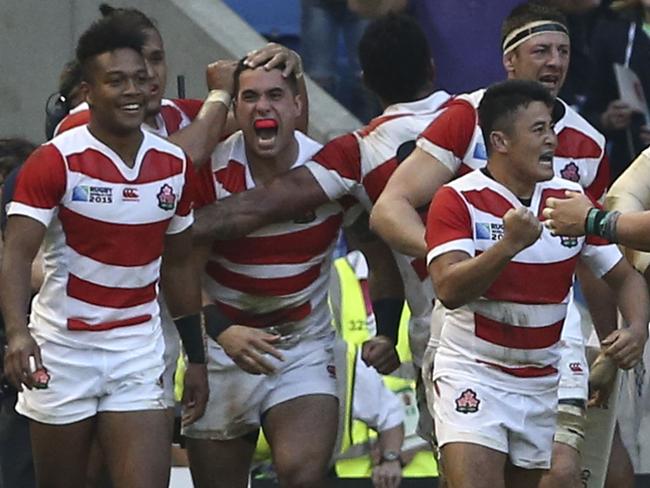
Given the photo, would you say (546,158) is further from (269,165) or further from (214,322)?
(214,322)

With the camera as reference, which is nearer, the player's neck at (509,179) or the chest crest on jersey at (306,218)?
the player's neck at (509,179)

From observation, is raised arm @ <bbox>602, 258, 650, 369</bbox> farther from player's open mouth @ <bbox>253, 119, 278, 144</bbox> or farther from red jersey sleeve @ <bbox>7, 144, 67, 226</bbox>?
red jersey sleeve @ <bbox>7, 144, 67, 226</bbox>

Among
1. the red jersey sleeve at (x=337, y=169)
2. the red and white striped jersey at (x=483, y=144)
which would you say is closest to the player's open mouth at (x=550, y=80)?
the red and white striped jersey at (x=483, y=144)

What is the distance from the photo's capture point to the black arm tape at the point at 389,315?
977 centimetres

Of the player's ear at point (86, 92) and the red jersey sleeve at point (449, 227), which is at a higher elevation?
the player's ear at point (86, 92)

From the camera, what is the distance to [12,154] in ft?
34.0

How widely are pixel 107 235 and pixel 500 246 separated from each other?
1.43m

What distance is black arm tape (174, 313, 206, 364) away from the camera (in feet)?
30.4

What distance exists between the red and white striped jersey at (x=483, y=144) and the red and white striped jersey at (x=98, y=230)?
41.2 inches

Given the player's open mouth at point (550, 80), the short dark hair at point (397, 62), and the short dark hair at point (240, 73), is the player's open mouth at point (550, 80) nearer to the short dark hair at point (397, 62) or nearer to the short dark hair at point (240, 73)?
the short dark hair at point (397, 62)

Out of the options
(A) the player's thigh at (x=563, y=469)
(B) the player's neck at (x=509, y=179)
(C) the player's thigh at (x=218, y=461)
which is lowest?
(C) the player's thigh at (x=218, y=461)

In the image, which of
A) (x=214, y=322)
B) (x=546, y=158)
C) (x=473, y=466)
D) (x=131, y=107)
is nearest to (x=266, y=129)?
(x=214, y=322)

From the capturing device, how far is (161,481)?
8812 millimetres

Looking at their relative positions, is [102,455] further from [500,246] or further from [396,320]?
[500,246]
